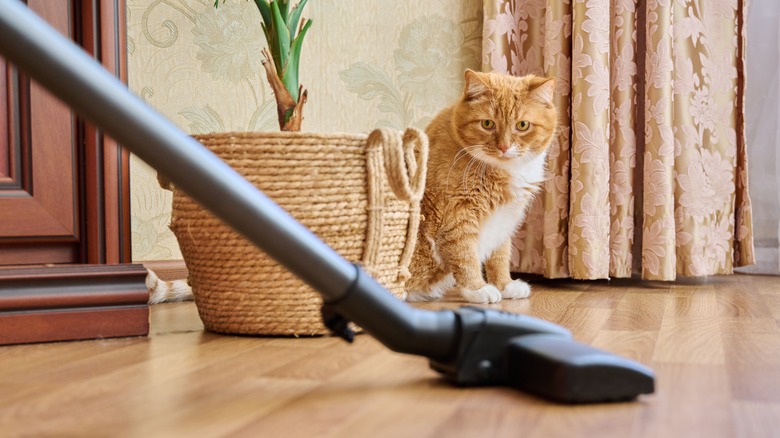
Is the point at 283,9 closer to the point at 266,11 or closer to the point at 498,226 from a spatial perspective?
the point at 266,11

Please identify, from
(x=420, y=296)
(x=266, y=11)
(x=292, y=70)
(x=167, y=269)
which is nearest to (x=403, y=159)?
(x=292, y=70)

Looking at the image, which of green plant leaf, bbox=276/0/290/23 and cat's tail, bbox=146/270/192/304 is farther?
cat's tail, bbox=146/270/192/304

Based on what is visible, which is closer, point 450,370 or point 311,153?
point 450,370

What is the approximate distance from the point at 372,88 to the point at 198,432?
1445 millimetres

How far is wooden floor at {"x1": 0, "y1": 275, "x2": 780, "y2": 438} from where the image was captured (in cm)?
66

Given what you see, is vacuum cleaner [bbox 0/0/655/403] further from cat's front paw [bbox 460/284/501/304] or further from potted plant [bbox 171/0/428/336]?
cat's front paw [bbox 460/284/501/304]

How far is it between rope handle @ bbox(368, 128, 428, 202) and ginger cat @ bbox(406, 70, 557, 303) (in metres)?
0.43

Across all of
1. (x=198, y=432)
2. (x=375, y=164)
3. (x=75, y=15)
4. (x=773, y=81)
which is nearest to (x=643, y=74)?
(x=773, y=81)

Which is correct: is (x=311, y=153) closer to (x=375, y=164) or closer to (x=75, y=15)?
(x=375, y=164)

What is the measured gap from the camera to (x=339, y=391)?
79cm

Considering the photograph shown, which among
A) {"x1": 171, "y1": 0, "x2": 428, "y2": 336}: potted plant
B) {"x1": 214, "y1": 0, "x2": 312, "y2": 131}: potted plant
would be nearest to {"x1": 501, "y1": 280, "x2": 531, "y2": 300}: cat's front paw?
{"x1": 171, "y1": 0, "x2": 428, "y2": 336}: potted plant

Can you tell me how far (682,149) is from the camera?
189 centimetres

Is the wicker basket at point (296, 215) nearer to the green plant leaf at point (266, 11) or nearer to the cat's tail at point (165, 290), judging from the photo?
the green plant leaf at point (266, 11)

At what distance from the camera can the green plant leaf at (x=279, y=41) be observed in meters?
1.27
